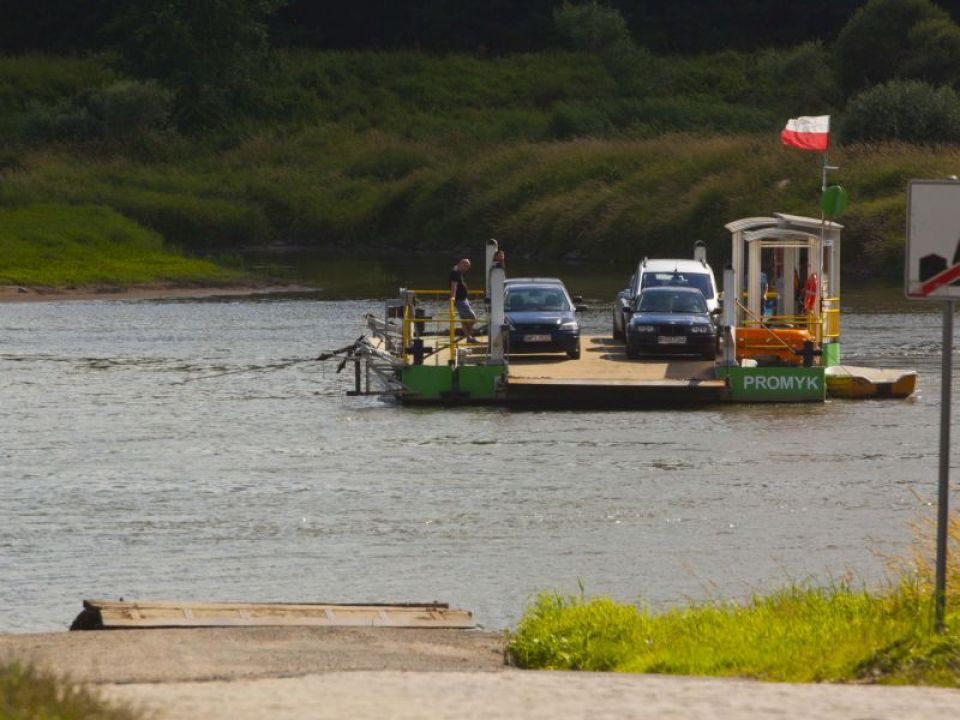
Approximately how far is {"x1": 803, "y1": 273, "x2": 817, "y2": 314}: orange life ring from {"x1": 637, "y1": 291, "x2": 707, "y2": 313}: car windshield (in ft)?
6.78

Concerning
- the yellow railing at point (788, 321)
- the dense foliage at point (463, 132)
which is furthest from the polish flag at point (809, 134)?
the dense foliage at point (463, 132)

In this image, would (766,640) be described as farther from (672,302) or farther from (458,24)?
(458,24)

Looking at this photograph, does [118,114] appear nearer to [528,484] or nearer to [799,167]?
[799,167]

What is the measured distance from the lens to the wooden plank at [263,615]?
50.3 ft

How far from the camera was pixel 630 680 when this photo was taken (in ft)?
39.3

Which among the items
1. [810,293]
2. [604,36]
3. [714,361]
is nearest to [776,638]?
[810,293]

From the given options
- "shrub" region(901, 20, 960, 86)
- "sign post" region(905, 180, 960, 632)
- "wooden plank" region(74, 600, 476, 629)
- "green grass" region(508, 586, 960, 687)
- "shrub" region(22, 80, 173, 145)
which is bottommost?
"wooden plank" region(74, 600, 476, 629)

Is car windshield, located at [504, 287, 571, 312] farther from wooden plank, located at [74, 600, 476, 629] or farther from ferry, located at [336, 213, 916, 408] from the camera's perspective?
wooden plank, located at [74, 600, 476, 629]

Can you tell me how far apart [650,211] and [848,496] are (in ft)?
175

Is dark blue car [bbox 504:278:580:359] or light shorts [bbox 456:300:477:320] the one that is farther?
light shorts [bbox 456:300:477:320]

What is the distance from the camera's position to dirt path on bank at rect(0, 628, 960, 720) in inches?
422

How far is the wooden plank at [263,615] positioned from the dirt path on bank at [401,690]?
128cm

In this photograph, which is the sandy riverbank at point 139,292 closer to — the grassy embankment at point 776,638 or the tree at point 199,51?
the tree at point 199,51

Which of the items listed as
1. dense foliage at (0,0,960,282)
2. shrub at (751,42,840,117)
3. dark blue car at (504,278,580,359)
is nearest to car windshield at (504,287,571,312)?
dark blue car at (504,278,580,359)
